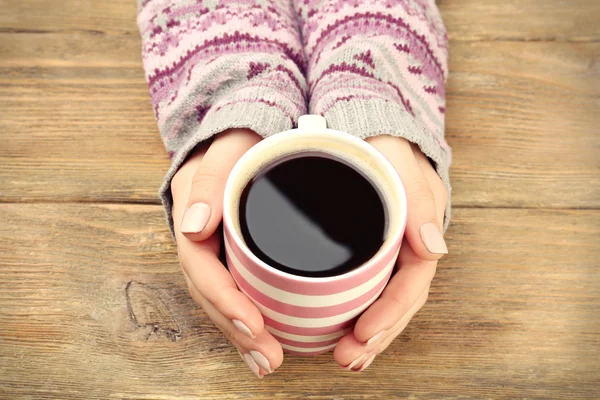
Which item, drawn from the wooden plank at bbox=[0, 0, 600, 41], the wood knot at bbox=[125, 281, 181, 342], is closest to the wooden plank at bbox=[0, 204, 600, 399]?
the wood knot at bbox=[125, 281, 181, 342]

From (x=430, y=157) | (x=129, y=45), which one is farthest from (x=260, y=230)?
(x=129, y=45)

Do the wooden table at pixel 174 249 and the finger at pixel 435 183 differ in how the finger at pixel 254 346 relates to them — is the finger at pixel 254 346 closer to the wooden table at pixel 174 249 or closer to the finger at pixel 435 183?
the wooden table at pixel 174 249

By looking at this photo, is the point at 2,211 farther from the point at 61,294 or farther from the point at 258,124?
the point at 258,124

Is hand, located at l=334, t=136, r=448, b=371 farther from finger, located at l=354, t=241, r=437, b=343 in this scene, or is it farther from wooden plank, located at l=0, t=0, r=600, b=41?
wooden plank, located at l=0, t=0, r=600, b=41

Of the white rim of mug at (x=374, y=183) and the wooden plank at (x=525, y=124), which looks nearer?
the white rim of mug at (x=374, y=183)

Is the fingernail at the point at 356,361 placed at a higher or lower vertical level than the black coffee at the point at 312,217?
lower

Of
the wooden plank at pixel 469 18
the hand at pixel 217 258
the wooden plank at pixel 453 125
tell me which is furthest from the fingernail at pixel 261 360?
the wooden plank at pixel 469 18

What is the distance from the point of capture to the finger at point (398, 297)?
330mm

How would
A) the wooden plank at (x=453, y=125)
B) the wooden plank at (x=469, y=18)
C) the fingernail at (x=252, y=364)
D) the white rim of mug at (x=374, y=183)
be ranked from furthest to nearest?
the wooden plank at (x=469, y=18), the wooden plank at (x=453, y=125), the fingernail at (x=252, y=364), the white rim of mug at (x=374, y=183)

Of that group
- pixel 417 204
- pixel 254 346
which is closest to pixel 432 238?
pixel 417 204

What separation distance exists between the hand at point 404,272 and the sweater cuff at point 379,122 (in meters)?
0.01

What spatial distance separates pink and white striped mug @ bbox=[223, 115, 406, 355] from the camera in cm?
28

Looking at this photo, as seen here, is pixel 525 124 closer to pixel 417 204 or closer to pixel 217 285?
pixel 417 204

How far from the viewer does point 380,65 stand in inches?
19.4
